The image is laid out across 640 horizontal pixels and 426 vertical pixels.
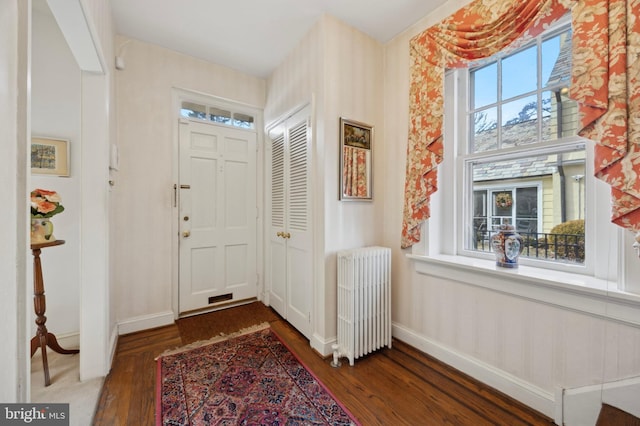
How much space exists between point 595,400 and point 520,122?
5.07 feet

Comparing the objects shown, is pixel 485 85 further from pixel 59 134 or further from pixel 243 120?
pixel 59 134

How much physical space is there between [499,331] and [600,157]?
1.09 metres

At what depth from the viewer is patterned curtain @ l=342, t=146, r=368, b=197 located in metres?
2.11

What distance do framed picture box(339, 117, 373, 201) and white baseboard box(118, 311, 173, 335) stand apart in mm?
2047

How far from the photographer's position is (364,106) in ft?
7.31

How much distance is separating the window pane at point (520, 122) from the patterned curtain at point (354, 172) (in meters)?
0.98

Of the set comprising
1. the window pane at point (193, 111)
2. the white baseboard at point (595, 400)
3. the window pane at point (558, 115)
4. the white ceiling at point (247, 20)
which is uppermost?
the white ceiling at point (247, 20)

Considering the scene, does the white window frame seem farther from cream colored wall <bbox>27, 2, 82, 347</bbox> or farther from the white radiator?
cream colored wall <bbox>27, 2, 82, 347</bbox>

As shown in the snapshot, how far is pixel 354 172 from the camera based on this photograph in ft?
7.09

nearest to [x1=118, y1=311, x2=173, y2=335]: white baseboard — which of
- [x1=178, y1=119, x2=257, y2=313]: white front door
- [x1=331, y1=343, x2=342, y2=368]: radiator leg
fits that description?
[x1=178, y1=119, x2=257, y2=313]: white front door

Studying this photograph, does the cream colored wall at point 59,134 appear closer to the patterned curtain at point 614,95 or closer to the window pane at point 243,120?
the window pane at point 243,120

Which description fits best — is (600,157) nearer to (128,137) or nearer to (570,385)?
(570,385)

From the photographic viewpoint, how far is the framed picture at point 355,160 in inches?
82.2

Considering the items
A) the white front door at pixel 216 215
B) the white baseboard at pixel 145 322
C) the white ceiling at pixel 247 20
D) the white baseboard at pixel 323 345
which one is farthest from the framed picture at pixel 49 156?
the white baseboard at pixel 323 345
